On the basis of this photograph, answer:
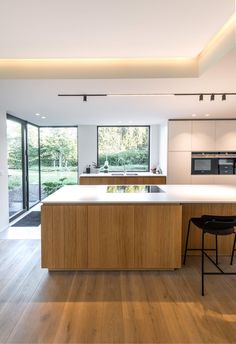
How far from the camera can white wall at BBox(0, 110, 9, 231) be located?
4.49 metres

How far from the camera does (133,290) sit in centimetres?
246

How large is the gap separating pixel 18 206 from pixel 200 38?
509cm

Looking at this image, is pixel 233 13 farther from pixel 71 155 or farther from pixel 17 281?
pixel 71 155

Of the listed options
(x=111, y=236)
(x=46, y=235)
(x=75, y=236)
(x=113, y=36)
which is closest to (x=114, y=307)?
(x=111, y=236)

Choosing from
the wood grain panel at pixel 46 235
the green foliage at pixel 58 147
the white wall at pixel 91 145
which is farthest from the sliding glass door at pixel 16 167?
the wood grain panel at pixel 46 235

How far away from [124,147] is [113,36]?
470 cm

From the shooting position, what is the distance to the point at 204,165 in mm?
5465

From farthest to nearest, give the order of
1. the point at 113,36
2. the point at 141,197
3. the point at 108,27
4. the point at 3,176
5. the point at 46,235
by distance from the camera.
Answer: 1. the point at 3,176
2. the point at 141,197
3. the point at 46,235
4. the point at 113,36
5. the point at 108,27

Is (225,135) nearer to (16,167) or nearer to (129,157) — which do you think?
(129,157)

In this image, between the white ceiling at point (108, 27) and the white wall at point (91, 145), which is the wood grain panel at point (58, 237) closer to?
the white ceiling at point (108, 27)

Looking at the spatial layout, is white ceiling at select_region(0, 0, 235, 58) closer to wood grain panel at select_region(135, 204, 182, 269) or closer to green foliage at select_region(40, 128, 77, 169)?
wood grain panel at select_region(135, 204, 182, 269)

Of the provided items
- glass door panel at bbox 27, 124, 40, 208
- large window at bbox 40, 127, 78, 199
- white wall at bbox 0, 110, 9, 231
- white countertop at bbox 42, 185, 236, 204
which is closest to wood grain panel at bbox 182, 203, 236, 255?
white countertop at bbox 42, 185, 236, 204

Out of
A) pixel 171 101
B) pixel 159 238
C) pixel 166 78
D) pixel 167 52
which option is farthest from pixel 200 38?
pixel 159 238

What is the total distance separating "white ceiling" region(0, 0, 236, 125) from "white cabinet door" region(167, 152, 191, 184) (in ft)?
6.72
